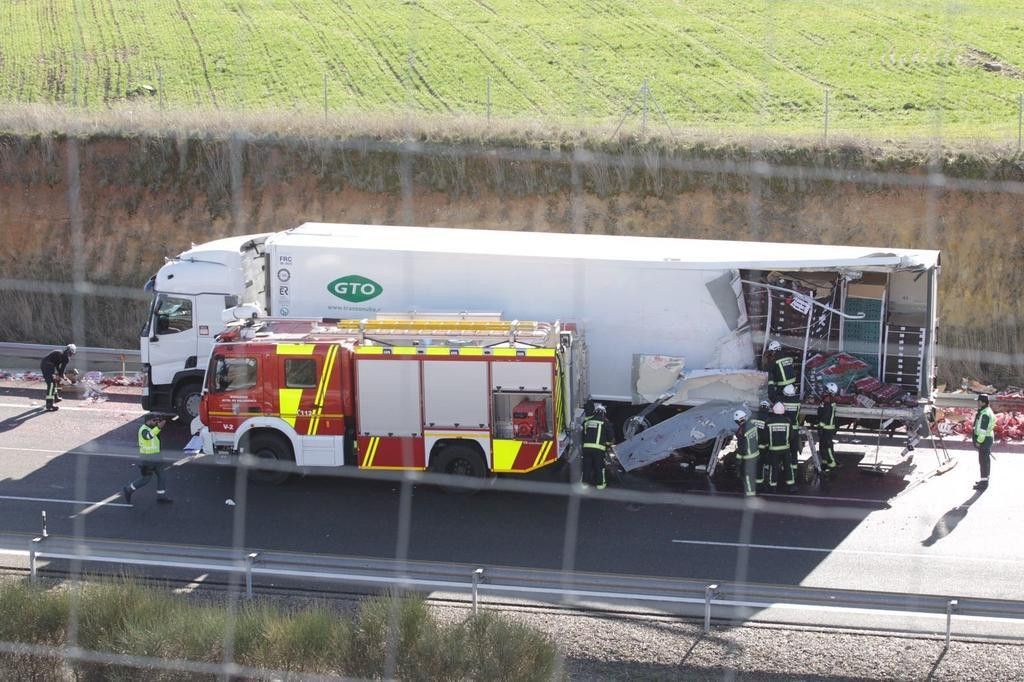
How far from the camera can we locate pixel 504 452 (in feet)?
47.5

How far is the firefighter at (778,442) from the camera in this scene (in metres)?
14.6

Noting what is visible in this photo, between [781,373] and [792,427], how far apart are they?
2.47ft

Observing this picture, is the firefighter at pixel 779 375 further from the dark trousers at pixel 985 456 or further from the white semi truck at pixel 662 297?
the dark trousers at pixel 985 456

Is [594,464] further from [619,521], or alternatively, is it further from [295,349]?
[295,349]

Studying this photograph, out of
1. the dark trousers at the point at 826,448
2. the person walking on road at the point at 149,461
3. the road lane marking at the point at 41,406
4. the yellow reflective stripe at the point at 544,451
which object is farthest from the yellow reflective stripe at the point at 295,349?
the dark trousers at the point at 826,448

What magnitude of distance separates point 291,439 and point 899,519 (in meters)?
7.13

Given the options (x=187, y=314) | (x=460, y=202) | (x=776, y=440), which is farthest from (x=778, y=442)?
(x=460, y=202)

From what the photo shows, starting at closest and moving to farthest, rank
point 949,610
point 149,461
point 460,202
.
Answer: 1. point 949,610
2. point 149,461
3. point 460,202

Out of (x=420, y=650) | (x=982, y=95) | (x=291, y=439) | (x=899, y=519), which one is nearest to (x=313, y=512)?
(x=291, y=439)

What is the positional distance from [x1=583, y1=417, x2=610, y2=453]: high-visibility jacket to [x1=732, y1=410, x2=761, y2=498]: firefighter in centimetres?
159

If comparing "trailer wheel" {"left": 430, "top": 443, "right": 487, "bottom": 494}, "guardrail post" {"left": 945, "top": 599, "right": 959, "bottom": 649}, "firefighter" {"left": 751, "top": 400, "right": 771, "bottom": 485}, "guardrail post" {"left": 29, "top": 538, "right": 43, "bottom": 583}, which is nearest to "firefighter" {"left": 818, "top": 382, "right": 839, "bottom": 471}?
"firefighter" {"left": 751, "top": 400, "right": 771, "bottom": 485}

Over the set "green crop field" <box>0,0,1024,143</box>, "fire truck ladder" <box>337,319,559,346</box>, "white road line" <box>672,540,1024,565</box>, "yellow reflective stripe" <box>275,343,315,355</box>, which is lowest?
"white road line" <box>672,540,1024,565</box>

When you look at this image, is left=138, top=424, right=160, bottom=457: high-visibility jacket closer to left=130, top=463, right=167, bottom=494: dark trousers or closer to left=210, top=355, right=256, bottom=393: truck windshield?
Result: left=130, top=463, right=167, bottom=494: dark trousers

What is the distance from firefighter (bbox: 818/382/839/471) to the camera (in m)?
14.9
